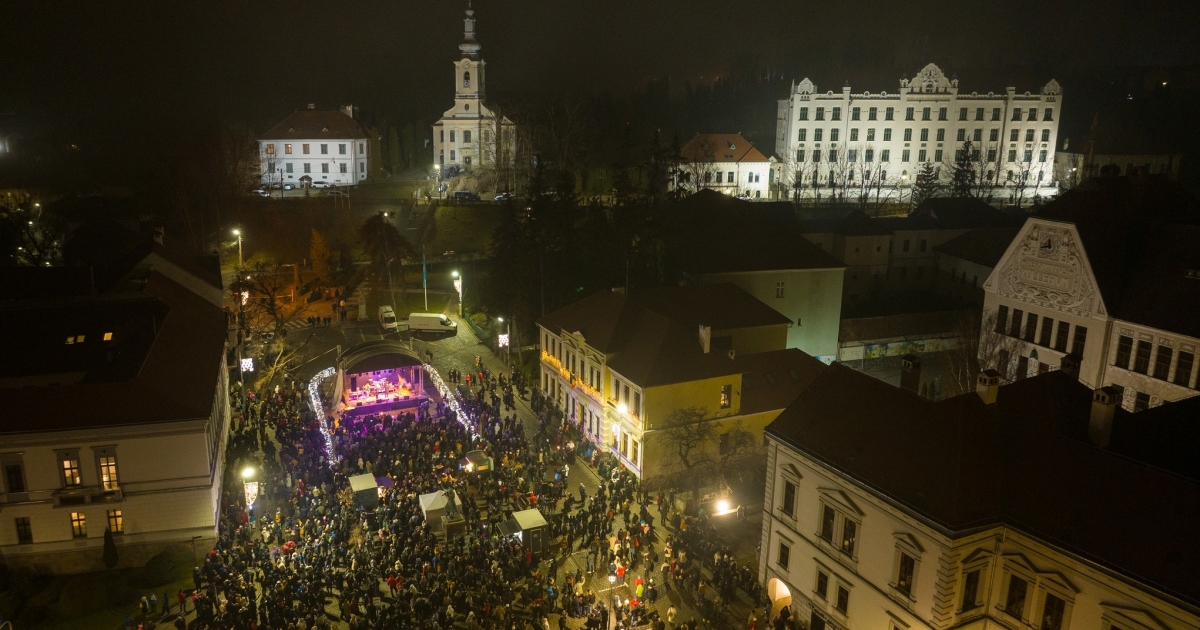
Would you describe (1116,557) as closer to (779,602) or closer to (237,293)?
(779,602)

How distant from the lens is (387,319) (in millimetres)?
49219

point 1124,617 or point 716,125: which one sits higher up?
point 716,125

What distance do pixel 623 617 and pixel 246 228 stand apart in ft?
179

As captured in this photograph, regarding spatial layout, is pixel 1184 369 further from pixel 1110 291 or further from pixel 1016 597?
pixel 1016 597

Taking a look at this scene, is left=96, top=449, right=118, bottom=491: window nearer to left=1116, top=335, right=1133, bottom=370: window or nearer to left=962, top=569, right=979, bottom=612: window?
left=962, top=569, right=979, bottom=612: window

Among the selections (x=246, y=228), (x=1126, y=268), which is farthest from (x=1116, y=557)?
(x=246, y=228)

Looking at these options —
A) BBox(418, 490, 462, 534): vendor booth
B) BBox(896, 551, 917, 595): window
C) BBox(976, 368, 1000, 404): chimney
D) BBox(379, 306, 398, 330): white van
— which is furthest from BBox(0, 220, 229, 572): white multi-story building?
BBox(976, 368, 1000, 404): chimney

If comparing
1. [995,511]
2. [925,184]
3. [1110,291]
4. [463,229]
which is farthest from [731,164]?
[995,511]

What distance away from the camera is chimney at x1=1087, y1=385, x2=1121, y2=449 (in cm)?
1788

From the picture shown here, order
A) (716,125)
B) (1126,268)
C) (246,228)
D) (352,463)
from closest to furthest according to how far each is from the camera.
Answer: (352,463) < (1126,268) < (246,228) < (716,125)

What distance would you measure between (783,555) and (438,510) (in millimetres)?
10939

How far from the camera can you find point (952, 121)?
80.9 meters

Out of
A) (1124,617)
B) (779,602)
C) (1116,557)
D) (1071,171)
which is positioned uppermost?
(1071,171)

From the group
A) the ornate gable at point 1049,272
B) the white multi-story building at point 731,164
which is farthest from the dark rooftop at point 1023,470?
the white multi-story building at point 731,164
